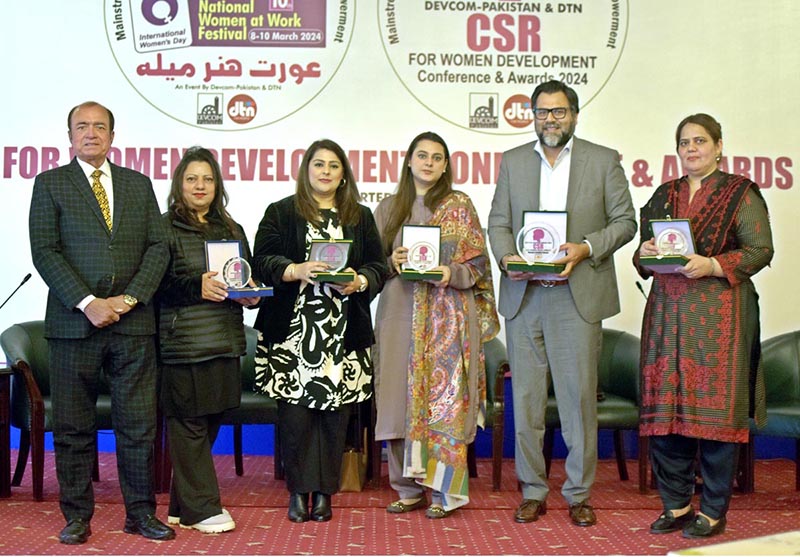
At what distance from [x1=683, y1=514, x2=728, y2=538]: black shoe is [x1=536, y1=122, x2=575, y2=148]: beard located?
1631mm

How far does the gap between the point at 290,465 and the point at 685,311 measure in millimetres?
1763

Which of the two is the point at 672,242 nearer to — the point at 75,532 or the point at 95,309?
the point at 95,309

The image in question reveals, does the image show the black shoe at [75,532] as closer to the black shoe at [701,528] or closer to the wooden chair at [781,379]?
the black shoe at [701,528]

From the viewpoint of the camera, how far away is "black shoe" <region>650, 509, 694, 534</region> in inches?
164

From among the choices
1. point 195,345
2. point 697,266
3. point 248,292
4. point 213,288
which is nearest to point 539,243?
point 697,266

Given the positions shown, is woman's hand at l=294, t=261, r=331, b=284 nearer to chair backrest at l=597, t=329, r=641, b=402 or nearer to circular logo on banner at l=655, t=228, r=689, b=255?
circular logo on banner at l=655, t=228, r=689, b=255

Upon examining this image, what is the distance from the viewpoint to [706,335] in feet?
13.3

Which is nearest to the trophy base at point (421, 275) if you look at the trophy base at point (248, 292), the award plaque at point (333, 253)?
the award plaque at point (333, 253)

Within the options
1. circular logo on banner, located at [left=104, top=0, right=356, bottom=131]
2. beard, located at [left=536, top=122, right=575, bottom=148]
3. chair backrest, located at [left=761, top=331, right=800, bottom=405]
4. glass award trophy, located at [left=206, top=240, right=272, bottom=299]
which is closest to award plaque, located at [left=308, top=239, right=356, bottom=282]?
glass award trophy, located at [left=206, top=240, right=272, bottom=299]

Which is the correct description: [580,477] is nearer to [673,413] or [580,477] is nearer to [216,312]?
[673,413]

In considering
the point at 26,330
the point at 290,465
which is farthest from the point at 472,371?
the point at 26,330

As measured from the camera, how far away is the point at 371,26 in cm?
616

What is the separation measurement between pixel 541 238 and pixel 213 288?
1352 mm

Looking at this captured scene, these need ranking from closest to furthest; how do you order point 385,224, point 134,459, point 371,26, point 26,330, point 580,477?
point 134,459 < point 580,477 < point 385,224 < point 26,330 < point 371,26
